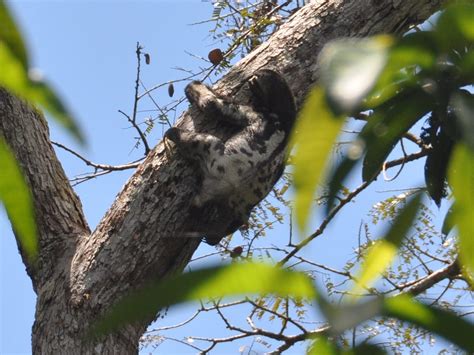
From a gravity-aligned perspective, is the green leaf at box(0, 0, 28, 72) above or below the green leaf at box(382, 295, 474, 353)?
above

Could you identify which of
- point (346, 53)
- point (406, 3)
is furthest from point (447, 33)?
point (406, 3)

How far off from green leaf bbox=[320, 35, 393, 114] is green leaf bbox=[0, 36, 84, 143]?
15 cm

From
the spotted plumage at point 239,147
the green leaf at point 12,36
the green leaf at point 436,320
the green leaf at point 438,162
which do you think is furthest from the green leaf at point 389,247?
the spotted plumage at point 239,147

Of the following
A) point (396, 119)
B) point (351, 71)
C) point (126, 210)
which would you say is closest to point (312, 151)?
point (351, 71)

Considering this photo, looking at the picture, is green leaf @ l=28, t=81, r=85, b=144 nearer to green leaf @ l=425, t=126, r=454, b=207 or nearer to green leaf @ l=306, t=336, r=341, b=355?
green leaf @ l=306, t=336, r=341, b=355

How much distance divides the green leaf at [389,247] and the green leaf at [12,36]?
0.87 ft

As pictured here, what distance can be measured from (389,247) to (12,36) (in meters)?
0.29


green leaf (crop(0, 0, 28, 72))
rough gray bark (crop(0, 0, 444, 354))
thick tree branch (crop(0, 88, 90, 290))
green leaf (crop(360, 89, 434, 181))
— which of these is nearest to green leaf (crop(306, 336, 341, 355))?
green leaf (crop(360, 89, 434, 181))

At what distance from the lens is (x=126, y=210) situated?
3418mm

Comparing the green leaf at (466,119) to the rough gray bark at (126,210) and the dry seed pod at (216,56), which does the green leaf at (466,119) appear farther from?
the dry seed pod at (216,56)

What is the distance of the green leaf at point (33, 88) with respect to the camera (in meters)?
0.45

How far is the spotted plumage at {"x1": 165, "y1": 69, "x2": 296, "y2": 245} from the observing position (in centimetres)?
350

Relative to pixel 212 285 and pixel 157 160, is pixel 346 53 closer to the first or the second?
pixel 212 285

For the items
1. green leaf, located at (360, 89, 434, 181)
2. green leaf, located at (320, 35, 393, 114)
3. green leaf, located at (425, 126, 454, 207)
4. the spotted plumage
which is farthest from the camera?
the spotted plumage
